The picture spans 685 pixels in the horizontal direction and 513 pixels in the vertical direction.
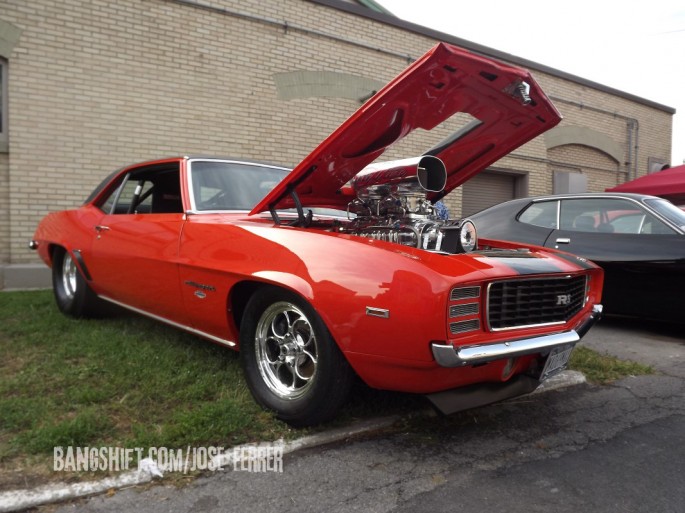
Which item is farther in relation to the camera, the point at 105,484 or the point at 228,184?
the point at 228,184

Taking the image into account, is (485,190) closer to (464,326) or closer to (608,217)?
(608,217)

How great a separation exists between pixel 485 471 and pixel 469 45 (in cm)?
977

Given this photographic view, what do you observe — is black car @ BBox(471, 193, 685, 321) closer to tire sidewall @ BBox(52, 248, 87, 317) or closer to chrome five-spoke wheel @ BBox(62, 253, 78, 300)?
tire sidewall @ BBox(52, 248, 87, 317)

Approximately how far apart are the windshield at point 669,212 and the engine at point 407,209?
2.68 m

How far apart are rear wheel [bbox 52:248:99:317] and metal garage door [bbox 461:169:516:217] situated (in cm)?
749

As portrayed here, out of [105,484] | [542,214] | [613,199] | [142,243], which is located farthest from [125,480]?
[613,199]

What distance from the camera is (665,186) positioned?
914cm

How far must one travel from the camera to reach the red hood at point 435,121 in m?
2.53

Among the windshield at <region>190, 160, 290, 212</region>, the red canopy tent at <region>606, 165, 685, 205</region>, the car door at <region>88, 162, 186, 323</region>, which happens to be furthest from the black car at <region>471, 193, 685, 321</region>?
the red canopy tent at <region>606, 165, 685, 205</region>

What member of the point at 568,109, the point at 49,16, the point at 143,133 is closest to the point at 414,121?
the point at 143,133

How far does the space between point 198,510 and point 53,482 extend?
0.62 meters

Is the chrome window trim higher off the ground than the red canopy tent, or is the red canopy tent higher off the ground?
the red canopy tent

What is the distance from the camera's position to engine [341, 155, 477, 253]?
2898 mm

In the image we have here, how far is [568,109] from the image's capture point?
40.0 feet
